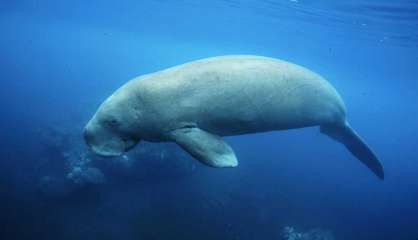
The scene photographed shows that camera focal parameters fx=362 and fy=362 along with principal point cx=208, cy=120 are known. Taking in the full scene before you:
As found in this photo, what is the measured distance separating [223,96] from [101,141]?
64.7 inches

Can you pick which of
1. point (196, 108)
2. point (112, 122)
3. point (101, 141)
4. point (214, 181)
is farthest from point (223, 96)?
point (214, 181)

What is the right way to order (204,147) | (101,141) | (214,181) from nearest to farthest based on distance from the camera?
(204,147), (101,141), (214,181)

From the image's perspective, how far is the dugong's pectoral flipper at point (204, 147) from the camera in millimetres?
4320

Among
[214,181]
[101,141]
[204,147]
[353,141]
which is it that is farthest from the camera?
[214,181]

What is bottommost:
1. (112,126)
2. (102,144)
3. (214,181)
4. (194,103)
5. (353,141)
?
(214,181)

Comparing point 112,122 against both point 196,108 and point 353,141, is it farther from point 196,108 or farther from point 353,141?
point 353,141

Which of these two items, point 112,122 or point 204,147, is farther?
point 112,122

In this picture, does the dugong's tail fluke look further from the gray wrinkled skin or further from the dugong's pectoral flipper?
the dugong's pectoral flipper

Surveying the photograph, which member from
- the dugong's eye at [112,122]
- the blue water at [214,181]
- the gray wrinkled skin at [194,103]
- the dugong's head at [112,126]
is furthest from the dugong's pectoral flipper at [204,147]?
the blue water at [214,181]

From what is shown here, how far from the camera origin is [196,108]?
4.59 metres

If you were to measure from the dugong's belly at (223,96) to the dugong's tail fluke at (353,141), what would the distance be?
7.77 feet

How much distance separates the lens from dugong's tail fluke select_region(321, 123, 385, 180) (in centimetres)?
741

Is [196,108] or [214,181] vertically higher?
[196,108]

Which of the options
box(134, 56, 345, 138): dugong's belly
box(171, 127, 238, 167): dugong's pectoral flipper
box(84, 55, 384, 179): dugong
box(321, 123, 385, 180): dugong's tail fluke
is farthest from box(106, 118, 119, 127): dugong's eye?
Answer: box(321, 123, 385, 180): dugong's tail fluke
